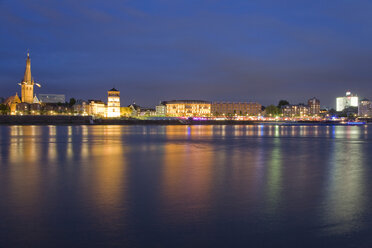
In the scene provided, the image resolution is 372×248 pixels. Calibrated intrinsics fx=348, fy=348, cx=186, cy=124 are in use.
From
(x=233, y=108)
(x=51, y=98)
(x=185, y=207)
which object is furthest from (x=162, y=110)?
(x=185, y=207)

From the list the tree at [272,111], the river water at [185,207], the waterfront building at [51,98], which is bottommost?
the river water at [185,207]

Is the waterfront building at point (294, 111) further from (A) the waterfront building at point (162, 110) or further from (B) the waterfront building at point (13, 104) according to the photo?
(B) the waterfront building at point (13, 104)

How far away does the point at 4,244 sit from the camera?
485 cm

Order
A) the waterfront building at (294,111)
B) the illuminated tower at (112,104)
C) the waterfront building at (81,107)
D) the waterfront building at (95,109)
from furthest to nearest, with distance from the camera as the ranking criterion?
1. the waterfront building at (294,111)
2. the waterfront building at (95,109)
3. the waterfront building at (81,107)
4. the illuminated tower at (112,104)

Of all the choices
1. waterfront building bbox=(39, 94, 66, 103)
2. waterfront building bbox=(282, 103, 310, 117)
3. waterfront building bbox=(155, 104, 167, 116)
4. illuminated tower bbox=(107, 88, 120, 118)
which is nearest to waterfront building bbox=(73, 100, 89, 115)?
waterfront building bbox=(39, 94, 66, 103)

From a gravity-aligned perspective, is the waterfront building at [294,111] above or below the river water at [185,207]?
above

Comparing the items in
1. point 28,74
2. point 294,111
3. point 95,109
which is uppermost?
point 28,74

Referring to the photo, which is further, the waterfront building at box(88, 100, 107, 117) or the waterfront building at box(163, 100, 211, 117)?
the waterfront building at box(163, 100, 211, 117)

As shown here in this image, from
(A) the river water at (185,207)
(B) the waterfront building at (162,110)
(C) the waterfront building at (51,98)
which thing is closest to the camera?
(A) the river water at (185,207)

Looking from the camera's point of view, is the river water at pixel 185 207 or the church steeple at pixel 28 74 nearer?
the river water at pixel 185 207

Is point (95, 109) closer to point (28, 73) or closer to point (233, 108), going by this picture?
point (28, 73)

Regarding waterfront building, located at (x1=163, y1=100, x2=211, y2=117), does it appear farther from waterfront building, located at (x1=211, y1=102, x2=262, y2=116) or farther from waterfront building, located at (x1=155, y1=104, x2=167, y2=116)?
waterfront building, located at (x1=155, y1=104, x2=167, y2=116)

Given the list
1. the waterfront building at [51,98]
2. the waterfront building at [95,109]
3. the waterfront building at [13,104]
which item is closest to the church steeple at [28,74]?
the waterfront building at [13,104]

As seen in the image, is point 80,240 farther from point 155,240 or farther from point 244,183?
point 244,183
